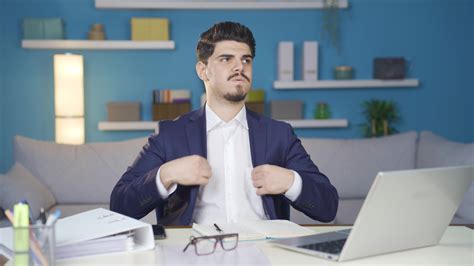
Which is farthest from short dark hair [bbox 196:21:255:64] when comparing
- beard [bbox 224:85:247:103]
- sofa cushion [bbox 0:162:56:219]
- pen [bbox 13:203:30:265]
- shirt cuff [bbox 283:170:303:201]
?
sofa cushion [bbox 0:162:56:219]

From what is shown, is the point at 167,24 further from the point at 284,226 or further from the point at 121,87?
the point at 284,226

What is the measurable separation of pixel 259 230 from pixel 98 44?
349 cm

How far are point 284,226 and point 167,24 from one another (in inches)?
135

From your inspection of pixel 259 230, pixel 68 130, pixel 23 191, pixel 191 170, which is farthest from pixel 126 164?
pixel 259 230

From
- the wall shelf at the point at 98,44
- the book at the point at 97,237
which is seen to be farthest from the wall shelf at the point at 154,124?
the book at the point at 97,237

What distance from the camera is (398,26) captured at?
5340 mm

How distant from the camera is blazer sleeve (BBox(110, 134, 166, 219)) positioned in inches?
83.0

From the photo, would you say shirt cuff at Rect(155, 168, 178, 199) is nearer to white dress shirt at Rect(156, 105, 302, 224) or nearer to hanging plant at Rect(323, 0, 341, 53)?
white dress shirt at Rect(156, 105, 302, 224)

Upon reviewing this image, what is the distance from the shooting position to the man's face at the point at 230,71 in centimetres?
231

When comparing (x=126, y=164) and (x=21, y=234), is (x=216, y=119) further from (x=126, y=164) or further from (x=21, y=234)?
(x=126, y=164)

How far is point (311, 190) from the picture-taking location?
7.07ft

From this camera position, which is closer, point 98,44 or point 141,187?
point 141,187

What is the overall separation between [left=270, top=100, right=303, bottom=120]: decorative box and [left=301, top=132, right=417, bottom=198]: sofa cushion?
98 centimetres

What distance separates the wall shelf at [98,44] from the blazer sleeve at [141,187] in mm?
2748
